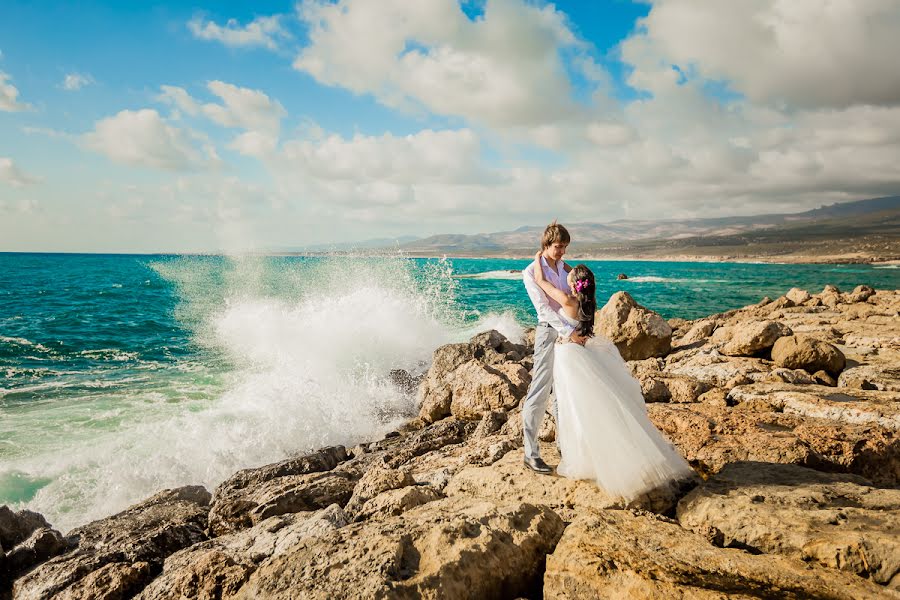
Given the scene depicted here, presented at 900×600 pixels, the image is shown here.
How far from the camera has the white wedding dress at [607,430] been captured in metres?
3.51

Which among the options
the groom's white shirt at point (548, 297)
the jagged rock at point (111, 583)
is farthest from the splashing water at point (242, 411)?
the groom's white shirt at point (548, 297)

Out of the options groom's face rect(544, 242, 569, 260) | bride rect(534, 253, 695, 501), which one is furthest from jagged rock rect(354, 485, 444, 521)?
groom's face rect(544, 242, 569, 260)

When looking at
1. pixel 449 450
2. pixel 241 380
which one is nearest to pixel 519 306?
pixel 241 380

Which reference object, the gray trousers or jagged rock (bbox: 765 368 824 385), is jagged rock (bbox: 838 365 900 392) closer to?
jagged rock (bbox: 765 368 824 385)

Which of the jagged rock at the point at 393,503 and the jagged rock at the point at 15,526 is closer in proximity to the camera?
the jagged rock at the point at 393,503

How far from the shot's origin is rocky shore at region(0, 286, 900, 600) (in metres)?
2.50

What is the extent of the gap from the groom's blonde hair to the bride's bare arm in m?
0.12

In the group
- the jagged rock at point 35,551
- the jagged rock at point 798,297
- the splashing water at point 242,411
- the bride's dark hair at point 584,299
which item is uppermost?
the bride's dark hair at point 584,299

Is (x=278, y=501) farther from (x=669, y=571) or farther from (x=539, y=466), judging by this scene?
(x=669, y=571)

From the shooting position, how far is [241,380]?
525 inches

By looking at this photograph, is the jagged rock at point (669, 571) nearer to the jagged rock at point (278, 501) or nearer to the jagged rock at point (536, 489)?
the jagged rock at point (536, 489)

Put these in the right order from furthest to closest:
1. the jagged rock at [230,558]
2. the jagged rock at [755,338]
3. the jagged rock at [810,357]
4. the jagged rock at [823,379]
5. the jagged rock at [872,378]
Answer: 1. the jagged rock at [755,338]
2. the jagged rock at [810,357]
3. the jagged rock at [823,379]
4. the jagged rock at [872,378]
5. the jagged rock at [230,558]

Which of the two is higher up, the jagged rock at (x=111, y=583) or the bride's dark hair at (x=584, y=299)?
the bride's dark hair at (x=584, y=299)

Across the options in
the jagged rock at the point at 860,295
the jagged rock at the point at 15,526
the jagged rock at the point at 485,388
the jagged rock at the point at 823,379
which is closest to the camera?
the jagged rock at the point at 15,526
